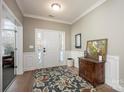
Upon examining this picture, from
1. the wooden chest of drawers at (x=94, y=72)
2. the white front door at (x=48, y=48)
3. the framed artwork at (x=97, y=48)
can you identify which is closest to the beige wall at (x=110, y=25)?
the framed artwork at (x=97, y=48)

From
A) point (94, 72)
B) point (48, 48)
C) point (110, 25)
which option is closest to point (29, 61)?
point (48, 48)

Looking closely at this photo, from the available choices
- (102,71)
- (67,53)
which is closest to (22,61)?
(67,53)

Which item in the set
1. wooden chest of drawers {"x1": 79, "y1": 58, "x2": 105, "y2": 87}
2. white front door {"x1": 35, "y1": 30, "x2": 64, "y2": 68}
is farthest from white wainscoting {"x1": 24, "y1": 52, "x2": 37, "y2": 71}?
wooden chest of drawers {"x1": 79, "y1": 58, "x2": 105, "y2": 87}

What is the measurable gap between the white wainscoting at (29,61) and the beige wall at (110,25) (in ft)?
9.71

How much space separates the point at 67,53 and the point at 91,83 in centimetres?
283

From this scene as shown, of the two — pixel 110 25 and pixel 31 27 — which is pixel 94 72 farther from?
pixel 31 27

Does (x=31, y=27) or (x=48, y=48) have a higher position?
(x=31, y=27)

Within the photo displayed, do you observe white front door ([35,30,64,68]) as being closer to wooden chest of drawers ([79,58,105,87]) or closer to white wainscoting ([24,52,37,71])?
white wainscoting ([24,52,37,71])

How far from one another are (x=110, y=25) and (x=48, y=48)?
3.31 metres

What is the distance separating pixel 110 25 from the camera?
2607mm

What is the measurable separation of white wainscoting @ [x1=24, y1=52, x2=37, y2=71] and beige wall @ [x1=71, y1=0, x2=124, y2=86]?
2.96 metres

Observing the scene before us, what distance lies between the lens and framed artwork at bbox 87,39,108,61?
9.07 feet

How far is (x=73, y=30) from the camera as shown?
16.8 feet

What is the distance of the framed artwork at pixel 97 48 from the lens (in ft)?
9.07
